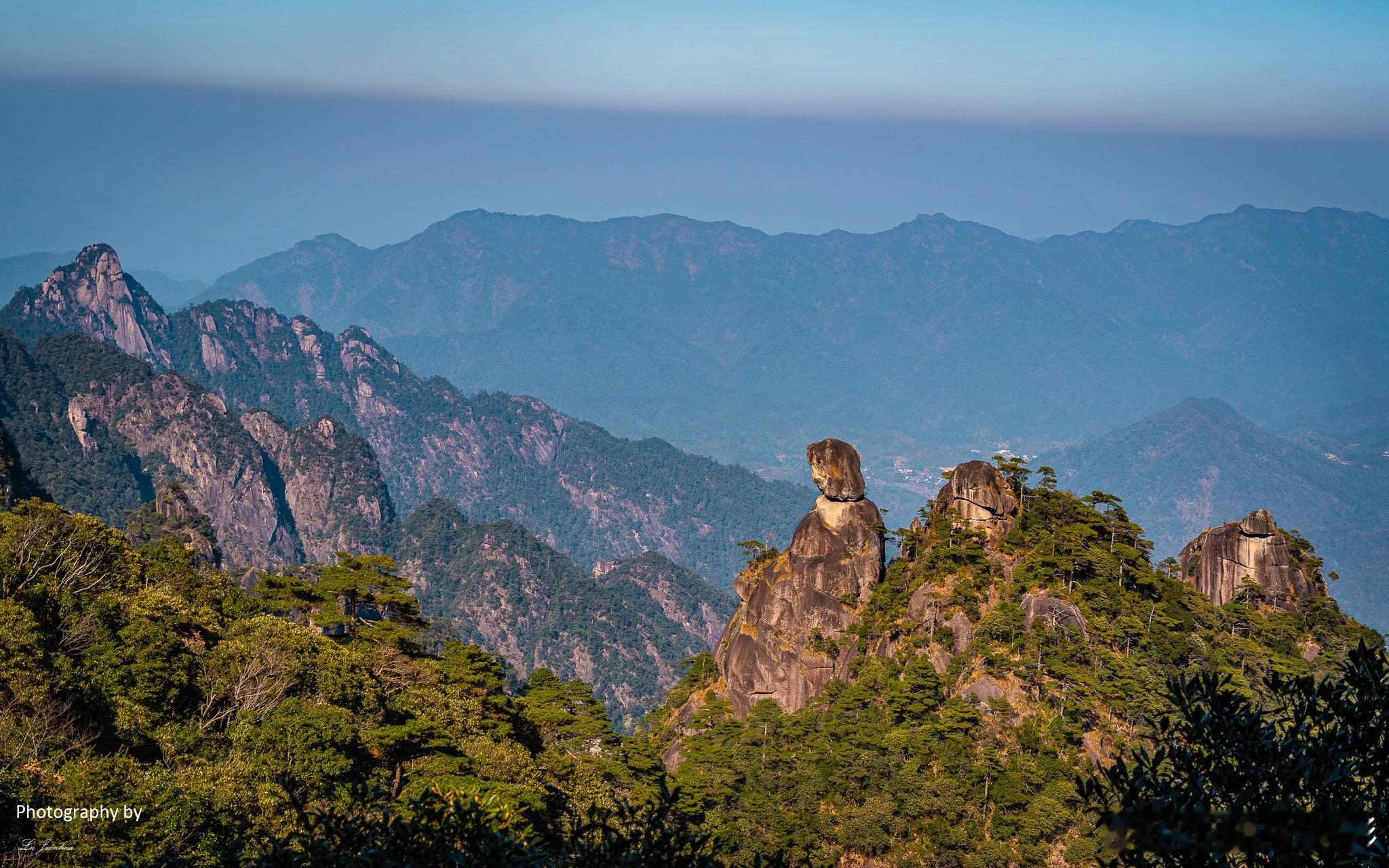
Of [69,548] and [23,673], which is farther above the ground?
[69,548]

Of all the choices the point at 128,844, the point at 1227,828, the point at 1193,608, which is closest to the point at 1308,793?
the point at 1227,828

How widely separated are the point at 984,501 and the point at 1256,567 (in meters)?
16.4

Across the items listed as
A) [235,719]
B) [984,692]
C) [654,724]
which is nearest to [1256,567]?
[984,692]

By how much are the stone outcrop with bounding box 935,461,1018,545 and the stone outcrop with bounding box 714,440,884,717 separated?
538 cm

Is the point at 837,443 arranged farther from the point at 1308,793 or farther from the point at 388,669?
the point at 1308,793

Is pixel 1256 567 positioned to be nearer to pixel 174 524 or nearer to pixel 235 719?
pixel 235 719

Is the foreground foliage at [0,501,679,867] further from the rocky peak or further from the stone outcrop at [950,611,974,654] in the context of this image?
the rocky peak

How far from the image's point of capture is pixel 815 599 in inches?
2356

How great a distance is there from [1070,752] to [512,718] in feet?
82.6

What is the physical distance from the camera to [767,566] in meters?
63.6

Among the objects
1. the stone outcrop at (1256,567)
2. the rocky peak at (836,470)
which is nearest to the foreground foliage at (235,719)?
the rocky peak at (836,470)

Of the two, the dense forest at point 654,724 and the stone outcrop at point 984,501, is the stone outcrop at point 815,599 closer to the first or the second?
the dense forest at point 654,724

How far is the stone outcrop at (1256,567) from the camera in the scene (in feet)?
193

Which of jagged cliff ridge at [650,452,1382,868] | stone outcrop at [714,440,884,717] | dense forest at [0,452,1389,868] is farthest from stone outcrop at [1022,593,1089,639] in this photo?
stone outcrop at [714,440,884,717]
